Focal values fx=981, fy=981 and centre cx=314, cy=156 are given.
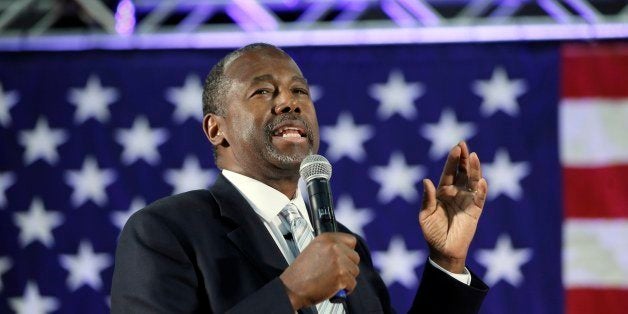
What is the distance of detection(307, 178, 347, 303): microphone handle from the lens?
5.51 feet

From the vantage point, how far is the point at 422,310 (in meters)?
2.13

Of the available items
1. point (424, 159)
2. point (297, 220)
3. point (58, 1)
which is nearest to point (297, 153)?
point (297, 220)

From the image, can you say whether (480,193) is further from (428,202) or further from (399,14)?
(399,14)

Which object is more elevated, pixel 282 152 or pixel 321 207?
pixel 282 152

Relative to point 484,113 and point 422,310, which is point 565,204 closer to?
point 484,113

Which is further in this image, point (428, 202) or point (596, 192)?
point (596, 192)

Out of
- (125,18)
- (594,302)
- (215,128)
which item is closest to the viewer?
(215,128)

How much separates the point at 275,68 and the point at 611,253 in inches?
81.8

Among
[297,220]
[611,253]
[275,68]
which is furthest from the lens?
[611,253]

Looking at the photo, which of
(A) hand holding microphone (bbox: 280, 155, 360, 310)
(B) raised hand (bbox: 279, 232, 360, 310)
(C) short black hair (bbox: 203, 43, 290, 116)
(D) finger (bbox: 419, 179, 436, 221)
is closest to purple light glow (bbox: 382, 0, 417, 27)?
(C) short black hair (bbox: 203, 43, 290, 116)

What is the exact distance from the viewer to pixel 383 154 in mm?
3838

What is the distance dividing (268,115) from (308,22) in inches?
69.1

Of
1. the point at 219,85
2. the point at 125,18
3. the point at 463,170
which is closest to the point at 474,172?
the point at 463,170

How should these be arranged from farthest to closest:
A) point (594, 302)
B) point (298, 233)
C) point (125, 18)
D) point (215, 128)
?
1. point (125, 18)
2. point (594, 302)
3. point (215, 128)
4. point (298, 233)
